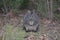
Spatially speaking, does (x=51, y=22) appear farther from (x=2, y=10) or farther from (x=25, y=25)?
(x=2, y=10)

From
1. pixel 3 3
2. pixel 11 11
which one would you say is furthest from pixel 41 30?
pixel 3 3

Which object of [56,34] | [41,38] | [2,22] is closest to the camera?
[41,38]

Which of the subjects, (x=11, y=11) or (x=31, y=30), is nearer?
(x=31, y=30)

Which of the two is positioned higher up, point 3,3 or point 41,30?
point 3,3

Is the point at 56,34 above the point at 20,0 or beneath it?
beneath

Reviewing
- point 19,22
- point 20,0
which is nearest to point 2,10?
point 20,0

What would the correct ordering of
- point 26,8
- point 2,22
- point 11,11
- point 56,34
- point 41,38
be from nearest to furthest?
point 41,38 → point 56,34 → point 2,22 → point 11,11 → point 26,8

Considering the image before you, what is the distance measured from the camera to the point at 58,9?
34.6 feet

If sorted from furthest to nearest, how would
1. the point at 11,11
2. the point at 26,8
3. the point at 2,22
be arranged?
the point at 26,8 → the point at 11,11 → the point at 2,22

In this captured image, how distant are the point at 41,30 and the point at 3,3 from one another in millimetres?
3324

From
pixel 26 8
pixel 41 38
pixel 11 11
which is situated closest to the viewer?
pixel 41 38

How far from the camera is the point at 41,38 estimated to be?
22.9 ft

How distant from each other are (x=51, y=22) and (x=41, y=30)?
3.89 feet

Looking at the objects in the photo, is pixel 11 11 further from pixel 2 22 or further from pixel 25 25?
pixel 25 25
